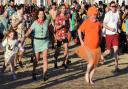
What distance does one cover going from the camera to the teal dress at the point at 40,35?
14547 millimetres

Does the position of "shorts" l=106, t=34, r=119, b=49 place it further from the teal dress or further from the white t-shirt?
the teal dress

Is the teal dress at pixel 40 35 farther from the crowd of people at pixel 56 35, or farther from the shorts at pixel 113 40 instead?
the shorts at pixel 113 40

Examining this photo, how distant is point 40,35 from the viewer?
47.8 feet

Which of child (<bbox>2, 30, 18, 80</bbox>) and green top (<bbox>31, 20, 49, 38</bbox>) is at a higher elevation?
green top (<bbox>31, 20, 49, 38</bbox>)

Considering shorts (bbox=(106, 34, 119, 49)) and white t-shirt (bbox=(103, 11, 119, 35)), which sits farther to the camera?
white t-shirt (bbox=(103, 11, 119, 35))

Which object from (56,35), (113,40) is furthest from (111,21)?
(56,35)

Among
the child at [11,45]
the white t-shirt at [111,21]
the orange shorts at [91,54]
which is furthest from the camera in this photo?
the white t-shirt at [111,21]

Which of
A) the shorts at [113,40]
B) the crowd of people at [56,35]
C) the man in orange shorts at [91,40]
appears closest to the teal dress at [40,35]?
the crowd of people at [56,35]

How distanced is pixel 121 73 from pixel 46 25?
3.02m

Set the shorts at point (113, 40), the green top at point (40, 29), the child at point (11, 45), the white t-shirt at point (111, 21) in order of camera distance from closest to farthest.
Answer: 1. the green top at point (40, 29)
2. the child at point (11, 45)
3. the shorts at point (113, 40)
4. the white t-shirt at point (111, 21)

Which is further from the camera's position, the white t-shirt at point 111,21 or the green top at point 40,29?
the white t-shirt at point 111,21

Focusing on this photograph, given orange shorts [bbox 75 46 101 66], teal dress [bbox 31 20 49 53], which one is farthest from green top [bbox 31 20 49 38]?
orange shorts [bbox 75 46 101 66]

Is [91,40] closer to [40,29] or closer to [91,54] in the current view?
[91,54]

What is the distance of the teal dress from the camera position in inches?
573
